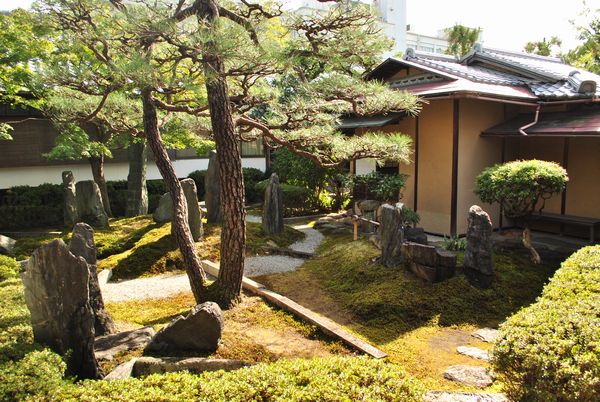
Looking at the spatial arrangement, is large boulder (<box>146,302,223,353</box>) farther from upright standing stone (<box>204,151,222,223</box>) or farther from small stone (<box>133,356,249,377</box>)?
upright standing stone (<box>204,151,222,223</box>)

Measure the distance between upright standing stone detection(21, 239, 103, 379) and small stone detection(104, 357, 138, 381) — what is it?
0.53 feet

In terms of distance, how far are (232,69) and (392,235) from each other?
3.88m

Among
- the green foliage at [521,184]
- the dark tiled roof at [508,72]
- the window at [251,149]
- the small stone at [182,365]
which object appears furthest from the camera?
the window at [251,149]

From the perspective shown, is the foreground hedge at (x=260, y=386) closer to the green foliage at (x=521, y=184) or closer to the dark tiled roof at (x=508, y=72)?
the green foliage at (x=521, y=184)

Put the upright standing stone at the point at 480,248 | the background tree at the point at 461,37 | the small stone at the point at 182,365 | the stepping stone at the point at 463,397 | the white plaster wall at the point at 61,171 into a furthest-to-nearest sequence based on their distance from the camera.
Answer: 1. the background tree at the point at 461,37
2. the white plaster wall at the point at 61,171
3. the upright standing stone at the point at 480,248
4. the small stone at the point at 182,365
5. the stepping stone at the point at 463,397

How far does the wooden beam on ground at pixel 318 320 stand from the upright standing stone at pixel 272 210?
3764mm

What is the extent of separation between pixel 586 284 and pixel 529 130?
5.85 m

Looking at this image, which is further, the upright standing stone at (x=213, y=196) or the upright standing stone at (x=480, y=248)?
the upright standing stone at (x=213, y=196)

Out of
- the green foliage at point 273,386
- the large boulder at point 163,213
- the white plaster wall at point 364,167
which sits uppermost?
the white plaster wall at point 364,167

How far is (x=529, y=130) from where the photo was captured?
9875 millimetres

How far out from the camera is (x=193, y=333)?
5102 millimetres

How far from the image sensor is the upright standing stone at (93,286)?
18.3 feet

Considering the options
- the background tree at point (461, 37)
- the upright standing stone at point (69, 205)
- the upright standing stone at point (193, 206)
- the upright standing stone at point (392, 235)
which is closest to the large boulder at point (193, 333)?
the upright standing stone at point (392, 235)

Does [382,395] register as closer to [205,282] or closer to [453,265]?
[205,282]
